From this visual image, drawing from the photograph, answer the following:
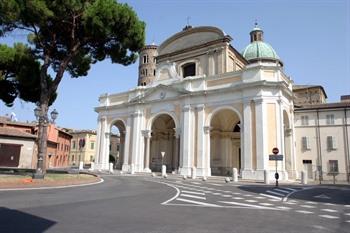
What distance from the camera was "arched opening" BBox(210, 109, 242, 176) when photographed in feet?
101

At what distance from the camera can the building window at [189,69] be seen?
3514cm

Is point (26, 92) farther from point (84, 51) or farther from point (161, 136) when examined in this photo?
point (161, 136)

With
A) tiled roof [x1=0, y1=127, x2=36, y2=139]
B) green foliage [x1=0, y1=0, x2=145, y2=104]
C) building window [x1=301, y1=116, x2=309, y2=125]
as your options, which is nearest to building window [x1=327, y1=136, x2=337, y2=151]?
building window [x1=301, y1=116, x2=309, y2=125]

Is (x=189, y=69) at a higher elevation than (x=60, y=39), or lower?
higher

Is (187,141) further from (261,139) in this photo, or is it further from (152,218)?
(152,218)

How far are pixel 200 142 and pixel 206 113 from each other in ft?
9.78

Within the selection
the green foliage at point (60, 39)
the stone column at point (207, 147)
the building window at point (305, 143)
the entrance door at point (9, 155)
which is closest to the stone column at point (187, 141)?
the stone column at point (207, 147)

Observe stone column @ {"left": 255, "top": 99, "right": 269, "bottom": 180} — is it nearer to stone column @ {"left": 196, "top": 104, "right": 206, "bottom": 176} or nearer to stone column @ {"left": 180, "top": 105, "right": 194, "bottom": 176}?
stone column @ {"left": 196, "top": 104, "right": 206, "bottom": 176}

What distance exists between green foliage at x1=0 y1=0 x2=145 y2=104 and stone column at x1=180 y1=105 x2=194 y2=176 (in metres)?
10.5

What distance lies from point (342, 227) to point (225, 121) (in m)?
25.2

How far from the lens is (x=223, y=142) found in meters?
31.2

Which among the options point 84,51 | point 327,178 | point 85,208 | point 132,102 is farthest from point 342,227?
point 132,102

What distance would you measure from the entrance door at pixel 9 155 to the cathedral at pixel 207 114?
31.0 ft

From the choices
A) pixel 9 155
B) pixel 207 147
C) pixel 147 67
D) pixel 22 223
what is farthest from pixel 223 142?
pixel 147 67
